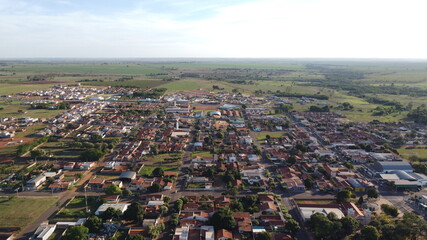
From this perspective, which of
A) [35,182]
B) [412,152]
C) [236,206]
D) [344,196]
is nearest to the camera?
[236,206]

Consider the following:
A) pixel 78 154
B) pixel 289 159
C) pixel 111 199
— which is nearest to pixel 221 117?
pixel 289 159

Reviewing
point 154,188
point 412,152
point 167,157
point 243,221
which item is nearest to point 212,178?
point 154,188

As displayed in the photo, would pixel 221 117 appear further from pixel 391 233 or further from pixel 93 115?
pixel 391 233

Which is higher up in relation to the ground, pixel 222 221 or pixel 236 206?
pixel 222 221

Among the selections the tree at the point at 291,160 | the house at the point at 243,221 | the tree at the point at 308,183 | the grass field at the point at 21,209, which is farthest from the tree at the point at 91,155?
the tree at the point at 308,183

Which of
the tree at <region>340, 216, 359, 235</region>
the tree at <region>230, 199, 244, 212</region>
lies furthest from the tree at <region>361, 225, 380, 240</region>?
the tree at <region>230, 199, 244, 212</region>

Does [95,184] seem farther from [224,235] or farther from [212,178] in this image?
[224,235]

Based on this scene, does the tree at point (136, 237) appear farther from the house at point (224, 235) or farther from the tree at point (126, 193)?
the tree at point (126, 193)

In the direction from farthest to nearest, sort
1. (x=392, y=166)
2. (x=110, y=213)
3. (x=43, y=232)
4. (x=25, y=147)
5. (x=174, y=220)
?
(x=25, y=147) → (x=392, y=166) → (x=110, y=213) → (x=174, y=220) → (x=43, y=232)
